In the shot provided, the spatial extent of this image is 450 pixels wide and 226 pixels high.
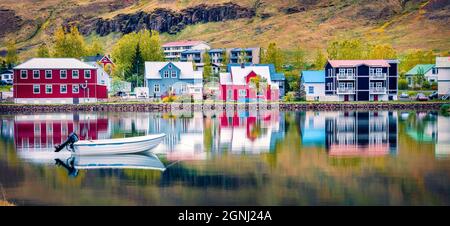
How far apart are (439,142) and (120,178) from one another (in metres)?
22.6

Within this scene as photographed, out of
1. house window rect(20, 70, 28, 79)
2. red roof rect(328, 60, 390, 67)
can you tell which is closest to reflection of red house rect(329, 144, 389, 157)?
red roof rect(328, 60, 390, 67)

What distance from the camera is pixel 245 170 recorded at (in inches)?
1182

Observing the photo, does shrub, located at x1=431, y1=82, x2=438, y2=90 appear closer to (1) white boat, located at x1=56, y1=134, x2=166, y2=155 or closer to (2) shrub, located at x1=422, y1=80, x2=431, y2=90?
(2) shrub, located at x1=422, y1=80, x2=431, y2=90

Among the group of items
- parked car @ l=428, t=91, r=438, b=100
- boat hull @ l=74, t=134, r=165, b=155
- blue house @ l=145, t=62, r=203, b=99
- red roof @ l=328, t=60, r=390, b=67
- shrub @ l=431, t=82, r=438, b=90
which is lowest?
boat hull @ l=74, t=134, r=165, b=155

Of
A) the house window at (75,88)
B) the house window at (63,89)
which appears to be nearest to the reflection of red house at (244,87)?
the house window at (75,88)

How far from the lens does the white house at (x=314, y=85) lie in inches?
3968

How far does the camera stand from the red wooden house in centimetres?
9050

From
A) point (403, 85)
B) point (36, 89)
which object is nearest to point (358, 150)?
point (36, 89)

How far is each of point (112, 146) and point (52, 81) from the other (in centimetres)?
5835

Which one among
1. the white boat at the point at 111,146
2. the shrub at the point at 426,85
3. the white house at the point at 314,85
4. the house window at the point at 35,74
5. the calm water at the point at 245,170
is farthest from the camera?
the shrub at the point at 426,85

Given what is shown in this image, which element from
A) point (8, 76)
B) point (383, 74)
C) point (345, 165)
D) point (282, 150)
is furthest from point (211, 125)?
point (8, 76)

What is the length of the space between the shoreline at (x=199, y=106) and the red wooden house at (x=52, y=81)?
285cm

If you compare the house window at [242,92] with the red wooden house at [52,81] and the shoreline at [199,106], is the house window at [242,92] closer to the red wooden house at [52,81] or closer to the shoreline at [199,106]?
the shoreline at [199,106]

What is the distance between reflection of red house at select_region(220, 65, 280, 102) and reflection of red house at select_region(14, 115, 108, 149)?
136 feet
